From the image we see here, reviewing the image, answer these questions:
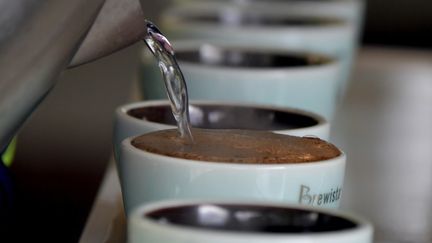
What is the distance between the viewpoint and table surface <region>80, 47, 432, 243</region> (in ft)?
2.39

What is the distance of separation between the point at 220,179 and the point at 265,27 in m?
0.61

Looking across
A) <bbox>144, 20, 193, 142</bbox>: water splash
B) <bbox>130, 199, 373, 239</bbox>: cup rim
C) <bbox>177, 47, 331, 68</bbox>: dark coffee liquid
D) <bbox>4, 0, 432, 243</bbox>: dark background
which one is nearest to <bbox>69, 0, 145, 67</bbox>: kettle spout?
<bbox>144, 20, 193, 142</bbox>: water splash

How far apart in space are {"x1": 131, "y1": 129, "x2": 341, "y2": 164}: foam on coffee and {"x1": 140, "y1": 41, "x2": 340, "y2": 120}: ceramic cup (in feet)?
0.59

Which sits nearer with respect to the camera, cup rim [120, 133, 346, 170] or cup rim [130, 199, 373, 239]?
cup rim [130, 199, 373, 239]

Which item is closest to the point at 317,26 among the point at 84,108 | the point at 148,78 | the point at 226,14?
the point at 226,14

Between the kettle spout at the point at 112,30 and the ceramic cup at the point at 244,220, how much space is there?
131mm

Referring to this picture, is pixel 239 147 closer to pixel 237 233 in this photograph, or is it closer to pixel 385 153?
pixel 237 233

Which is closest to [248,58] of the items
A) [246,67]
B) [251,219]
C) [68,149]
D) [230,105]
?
[246,67]

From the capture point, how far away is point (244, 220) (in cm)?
40

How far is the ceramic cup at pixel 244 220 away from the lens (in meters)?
0.38

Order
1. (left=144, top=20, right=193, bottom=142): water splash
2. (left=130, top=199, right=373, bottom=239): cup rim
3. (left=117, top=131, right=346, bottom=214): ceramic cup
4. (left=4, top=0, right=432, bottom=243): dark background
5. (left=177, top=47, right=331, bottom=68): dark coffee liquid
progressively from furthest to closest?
(left=4, top=0, right=432, bottom=243): dark background → (left=177, top=47, right=331, bottom=68): dark coffee liquid → (left=144, top=20, right=193, bottom=142): water splash → (left=117, top=131, right=346, bottom=214): ceramic cup → (left=130, top=199, right=373, bottom=239): cup rim

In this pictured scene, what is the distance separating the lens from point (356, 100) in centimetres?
127

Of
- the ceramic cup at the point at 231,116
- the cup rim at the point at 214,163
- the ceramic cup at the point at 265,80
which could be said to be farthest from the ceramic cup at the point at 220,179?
the ceramic cup at the point at 265,80

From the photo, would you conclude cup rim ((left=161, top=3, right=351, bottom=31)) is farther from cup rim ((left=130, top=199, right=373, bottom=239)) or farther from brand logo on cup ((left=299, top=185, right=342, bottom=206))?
cup rim ((left=130, top=199, right=373, bottom=239))
